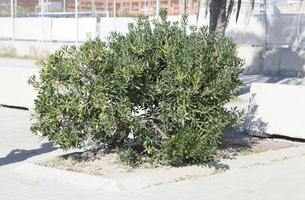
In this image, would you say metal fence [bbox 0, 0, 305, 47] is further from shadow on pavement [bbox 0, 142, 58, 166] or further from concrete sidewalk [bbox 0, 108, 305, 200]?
concrete sidewalk [bbox 0, 108, 305, 200]

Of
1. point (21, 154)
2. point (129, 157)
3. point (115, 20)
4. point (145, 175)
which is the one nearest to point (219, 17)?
point (21, 154)

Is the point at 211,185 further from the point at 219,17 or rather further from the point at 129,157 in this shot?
the point at 219,17

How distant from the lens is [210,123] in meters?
7.32

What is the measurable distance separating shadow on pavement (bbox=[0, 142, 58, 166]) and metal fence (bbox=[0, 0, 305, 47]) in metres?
7.67

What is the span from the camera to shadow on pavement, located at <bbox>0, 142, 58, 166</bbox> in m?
8.32

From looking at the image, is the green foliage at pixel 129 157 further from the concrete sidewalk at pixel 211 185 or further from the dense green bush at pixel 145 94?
the concrete sidewalk at pixel 211 185

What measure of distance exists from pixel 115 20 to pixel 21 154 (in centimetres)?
2318

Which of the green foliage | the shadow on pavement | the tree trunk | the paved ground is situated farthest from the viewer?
the tree trunk

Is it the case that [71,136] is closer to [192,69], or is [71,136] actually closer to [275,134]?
[192,69]

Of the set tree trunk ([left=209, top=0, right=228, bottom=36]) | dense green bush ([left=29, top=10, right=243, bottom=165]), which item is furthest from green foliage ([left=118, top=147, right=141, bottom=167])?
tree trunk ([left=209, top=0, right=228, bottom=36])

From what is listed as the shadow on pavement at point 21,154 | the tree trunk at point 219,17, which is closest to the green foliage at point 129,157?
the shadow on pavement at point 21,154

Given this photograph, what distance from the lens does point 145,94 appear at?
7312mm

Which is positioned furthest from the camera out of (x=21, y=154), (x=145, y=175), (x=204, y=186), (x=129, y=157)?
(x=21, y=154)

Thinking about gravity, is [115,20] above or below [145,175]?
above
